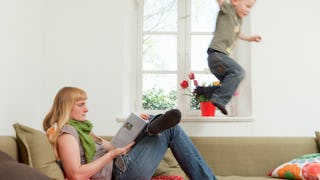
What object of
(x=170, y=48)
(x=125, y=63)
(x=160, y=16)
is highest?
Result: (x=160, y=16)

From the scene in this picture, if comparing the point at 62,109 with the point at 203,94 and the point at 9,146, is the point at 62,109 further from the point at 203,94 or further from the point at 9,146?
the point at 203,94

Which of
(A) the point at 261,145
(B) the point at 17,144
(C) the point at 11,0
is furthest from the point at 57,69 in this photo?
(A) the point at 261,145

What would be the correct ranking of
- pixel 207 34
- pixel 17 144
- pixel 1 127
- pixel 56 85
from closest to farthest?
pixel 17 144 < pixel 1 127 < pixel 56 85 < pixel 207 34

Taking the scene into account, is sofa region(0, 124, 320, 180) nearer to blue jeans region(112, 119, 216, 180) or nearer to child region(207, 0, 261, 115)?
child region(207, 0, 261, 115)

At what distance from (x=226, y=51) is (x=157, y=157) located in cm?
106

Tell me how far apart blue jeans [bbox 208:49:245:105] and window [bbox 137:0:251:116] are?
0.65m

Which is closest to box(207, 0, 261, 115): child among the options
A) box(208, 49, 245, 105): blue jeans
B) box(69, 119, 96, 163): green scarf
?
box(208, 49, 245, 105): blue jeans

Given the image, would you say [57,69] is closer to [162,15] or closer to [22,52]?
[22,52]

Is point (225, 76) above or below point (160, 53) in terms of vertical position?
below

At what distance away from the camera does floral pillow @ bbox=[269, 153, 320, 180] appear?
2.61 m

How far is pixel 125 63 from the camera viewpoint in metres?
3.49

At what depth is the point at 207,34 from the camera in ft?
12.2

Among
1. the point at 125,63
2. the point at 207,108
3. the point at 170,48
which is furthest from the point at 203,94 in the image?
the point at 125,63

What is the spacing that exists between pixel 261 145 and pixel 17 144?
5.85ft
